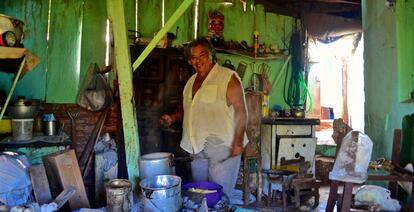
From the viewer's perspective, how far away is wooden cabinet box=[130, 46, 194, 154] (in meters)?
4.58

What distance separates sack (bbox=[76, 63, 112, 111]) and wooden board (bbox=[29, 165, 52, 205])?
124 centimetres

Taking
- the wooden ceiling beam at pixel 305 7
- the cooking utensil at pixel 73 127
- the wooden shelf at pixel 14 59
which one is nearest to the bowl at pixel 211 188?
the cooking utensil at pixel 73 127

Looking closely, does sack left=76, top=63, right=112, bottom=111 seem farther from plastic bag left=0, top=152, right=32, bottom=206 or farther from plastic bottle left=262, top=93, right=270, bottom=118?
plastic bottle left=262, top=93, right=270, bottom=118

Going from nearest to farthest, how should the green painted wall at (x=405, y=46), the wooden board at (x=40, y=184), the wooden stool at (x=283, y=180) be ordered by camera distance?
the wooden board at (x=40, y=184) → the green painted wall at (x=405, y=46) → the wooden stool at (x=283, y=180)

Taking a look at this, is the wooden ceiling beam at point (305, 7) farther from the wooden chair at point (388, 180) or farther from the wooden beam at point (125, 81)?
the wooden beam at point (125, 81)

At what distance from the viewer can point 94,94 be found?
13.4ft

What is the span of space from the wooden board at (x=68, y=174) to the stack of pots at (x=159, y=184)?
58 cm

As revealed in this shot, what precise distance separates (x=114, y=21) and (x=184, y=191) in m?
1.59

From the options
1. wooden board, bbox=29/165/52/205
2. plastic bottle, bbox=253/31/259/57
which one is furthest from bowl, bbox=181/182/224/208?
plastic bottle, bbox=253/31/259/57

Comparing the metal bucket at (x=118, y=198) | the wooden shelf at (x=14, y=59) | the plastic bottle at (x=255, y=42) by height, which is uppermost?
the plastic bottle at (x=255, y=42)

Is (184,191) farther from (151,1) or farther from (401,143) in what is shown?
(151,1)

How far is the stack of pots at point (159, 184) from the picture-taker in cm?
256

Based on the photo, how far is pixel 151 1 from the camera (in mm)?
4832

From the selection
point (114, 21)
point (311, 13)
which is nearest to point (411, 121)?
point (114, 21)
